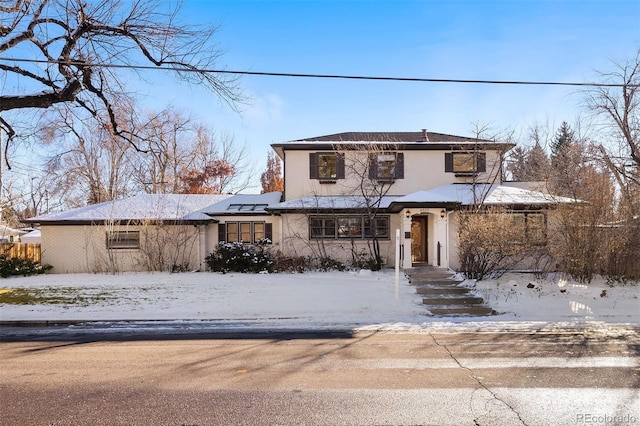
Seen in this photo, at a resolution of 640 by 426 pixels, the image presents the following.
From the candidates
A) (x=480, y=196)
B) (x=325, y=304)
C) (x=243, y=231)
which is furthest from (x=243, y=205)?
(x=480, y=196)

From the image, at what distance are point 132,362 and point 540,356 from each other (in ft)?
22.0

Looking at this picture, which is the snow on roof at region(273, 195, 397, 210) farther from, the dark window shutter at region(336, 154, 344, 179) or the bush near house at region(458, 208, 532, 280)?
the bush near house at region(458, 208, 532, 280)

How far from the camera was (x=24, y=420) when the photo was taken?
4359 mm

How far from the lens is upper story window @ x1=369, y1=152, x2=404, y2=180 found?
1936cm

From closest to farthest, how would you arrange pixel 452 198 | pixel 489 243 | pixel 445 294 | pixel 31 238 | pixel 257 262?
1. pixel 445 294
2. pixel 489 243
3. pixel 452 198
4. pixel 257 262
5. pixel 31 238

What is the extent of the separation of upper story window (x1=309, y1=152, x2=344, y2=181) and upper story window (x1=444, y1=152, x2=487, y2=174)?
17.0 feet

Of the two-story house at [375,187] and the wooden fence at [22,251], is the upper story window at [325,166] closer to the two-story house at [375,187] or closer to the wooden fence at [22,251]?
the two-story house at [375,187]

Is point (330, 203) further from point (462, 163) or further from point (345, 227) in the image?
point (462, 163)

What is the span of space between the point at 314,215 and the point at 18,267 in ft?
44.9

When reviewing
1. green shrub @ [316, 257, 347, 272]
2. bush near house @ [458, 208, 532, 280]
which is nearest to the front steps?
bush near house @ [458, 208, 532, 280]

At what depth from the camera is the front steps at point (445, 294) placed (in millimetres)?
10867

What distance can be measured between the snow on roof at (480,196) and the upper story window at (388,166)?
217cm

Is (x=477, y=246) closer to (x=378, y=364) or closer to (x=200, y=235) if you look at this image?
(x=378, y=364)

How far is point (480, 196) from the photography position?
16.9 metres
